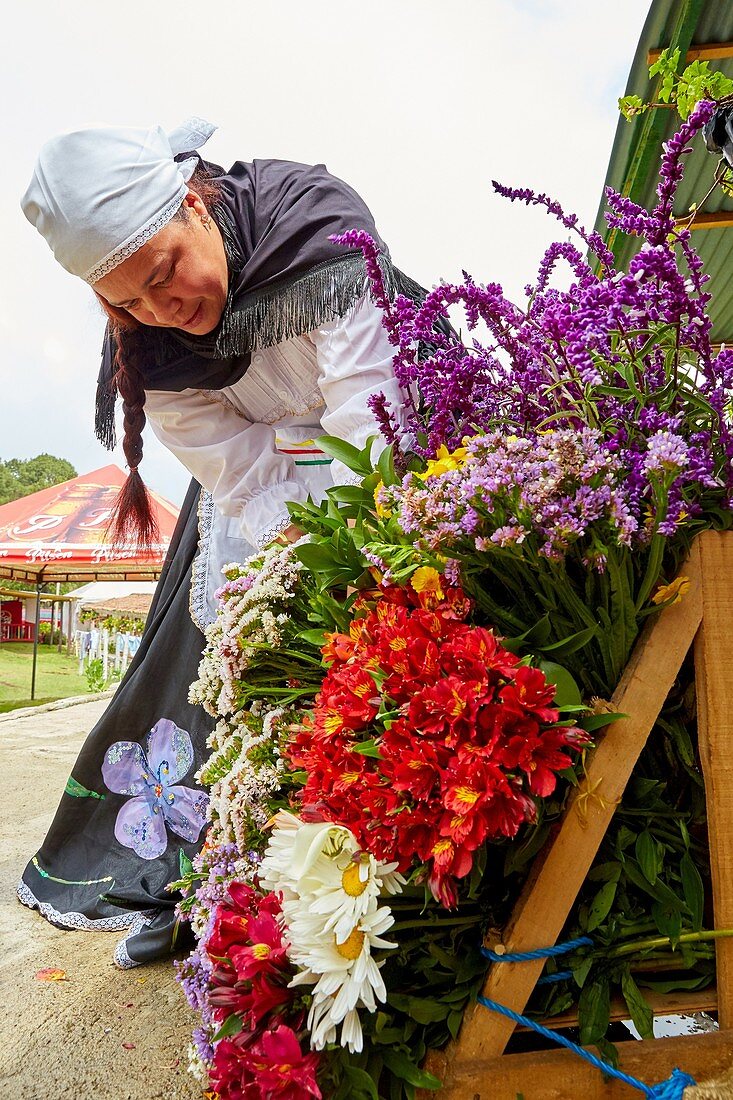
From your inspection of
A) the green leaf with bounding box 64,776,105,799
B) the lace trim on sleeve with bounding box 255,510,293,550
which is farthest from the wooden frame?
the green leaf with bounding box 64,776,105,799

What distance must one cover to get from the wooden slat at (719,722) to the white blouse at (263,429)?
0.80 metres

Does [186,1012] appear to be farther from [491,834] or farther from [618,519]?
[618,519]

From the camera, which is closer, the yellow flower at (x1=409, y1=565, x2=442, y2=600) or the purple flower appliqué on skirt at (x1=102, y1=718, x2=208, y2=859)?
the yellow flower at (x1=409, y1=565, x2=442, y2=600)

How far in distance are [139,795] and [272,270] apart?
1397mm

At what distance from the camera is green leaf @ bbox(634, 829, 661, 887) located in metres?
0.80

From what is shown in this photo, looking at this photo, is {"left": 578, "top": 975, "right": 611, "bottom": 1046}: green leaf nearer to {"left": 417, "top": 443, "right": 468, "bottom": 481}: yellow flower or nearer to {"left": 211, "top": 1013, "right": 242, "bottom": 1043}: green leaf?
{"left": 211, "top": 1013, "right": 242, "bottom": 1043}: green leaf

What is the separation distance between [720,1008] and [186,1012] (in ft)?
3.55

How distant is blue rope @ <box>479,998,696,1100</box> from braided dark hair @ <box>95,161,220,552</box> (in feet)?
4.55

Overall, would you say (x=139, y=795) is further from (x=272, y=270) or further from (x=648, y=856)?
(x=648, y=856)

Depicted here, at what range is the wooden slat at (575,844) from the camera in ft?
2.55

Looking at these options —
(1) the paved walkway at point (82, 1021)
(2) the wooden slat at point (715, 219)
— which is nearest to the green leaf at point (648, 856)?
(1) the paved walkway at point (82, 1021)

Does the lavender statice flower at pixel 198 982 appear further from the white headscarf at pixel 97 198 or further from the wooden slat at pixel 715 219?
the wooden slat at pixel 715 219

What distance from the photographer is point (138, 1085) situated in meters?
1.27

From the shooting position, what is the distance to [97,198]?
1.43 metres
